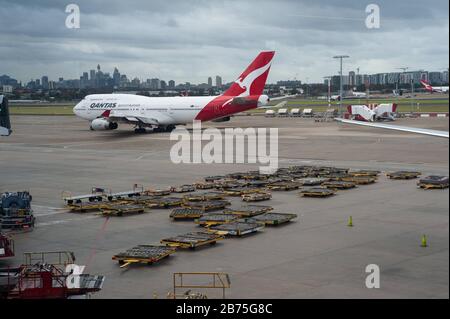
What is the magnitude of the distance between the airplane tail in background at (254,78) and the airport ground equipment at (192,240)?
5377cm

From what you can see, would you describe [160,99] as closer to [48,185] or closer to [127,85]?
[127,85]

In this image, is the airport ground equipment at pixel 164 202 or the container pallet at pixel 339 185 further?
the container pallet at pixel 339 185

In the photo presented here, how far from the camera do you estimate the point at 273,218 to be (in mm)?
26297

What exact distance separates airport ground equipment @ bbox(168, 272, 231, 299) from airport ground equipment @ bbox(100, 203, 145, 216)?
11.4 m

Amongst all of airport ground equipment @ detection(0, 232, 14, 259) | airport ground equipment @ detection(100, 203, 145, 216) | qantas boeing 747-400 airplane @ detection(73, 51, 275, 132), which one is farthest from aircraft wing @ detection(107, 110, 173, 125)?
airport ground equipment @ detection(0, 232, 14, 259)

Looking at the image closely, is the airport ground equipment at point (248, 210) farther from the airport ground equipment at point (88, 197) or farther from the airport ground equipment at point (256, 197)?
the airport ground equipment at point (88, 197)

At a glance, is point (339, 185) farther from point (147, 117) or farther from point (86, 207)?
point (147, 117)

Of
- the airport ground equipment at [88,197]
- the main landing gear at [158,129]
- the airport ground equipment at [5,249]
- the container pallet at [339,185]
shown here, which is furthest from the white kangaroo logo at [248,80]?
the airport ground equipment at [5,249]

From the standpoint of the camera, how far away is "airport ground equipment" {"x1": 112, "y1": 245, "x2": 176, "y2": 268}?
65.4 ft

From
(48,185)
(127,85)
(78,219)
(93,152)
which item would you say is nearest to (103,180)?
(48,185)

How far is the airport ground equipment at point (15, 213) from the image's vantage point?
2680 centimetres

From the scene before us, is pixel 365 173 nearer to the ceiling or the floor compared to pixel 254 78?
Answer: nearer to the floor

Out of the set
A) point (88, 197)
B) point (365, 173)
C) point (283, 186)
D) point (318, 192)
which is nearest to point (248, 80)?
point (365, 173)

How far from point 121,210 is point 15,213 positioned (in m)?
4.88
